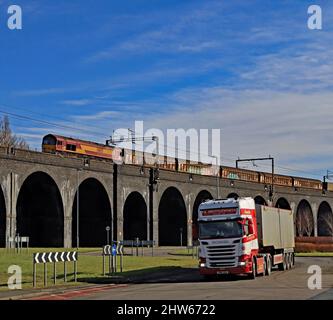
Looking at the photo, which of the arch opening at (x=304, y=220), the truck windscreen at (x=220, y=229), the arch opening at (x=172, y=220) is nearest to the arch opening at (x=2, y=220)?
the arch opening at (x=172, y=220)

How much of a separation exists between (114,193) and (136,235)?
9.39 m

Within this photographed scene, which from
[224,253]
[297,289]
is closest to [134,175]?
[224,253]

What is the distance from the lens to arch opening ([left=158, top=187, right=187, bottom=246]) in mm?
75963

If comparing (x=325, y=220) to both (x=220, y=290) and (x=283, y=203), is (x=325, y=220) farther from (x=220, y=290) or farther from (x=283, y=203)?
(x=220, y=290)

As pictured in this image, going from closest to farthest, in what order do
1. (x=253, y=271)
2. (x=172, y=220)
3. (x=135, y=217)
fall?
(x=253, y=271), (x=135, y=217), (x=172, y=220)

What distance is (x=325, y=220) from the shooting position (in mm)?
111188

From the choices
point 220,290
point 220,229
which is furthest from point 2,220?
point 220,290

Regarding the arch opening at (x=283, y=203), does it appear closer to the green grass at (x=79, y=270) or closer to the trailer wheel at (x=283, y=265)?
the green grass at (x=79, y=270)

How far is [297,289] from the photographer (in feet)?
70.6

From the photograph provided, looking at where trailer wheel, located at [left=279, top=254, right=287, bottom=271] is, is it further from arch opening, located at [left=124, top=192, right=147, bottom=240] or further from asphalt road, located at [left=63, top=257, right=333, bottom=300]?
arch opening, located at [left=124, top=192, right=147, bottom=240]

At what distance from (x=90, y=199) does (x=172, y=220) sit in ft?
51.5

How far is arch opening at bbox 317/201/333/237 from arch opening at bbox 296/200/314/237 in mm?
6486

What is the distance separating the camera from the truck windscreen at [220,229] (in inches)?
1055
